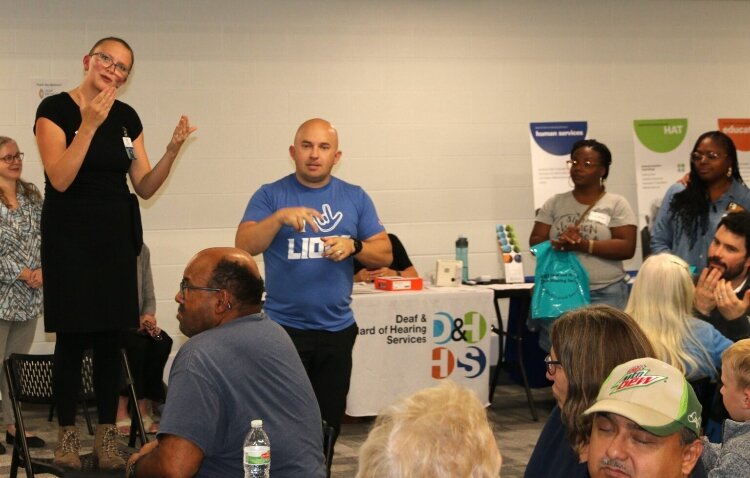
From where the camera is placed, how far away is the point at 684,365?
388 cm

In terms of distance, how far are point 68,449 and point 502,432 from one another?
2865 millimetres

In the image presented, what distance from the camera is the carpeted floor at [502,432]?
5.13 metres

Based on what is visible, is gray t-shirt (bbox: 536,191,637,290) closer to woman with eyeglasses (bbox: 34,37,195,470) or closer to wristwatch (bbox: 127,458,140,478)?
woman with eyeglasses (bbox: 34,37,195,470)

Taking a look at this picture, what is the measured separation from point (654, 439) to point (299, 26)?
219 inches

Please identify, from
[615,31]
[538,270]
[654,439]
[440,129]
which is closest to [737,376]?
[654,439]

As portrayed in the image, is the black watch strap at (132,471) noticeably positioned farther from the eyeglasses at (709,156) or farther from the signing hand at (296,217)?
the eyeglasses at (709,156)

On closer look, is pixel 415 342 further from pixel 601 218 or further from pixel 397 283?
pixel 601 218

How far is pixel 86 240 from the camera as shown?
3.71m

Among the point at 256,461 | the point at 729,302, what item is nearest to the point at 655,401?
the point at 256,461

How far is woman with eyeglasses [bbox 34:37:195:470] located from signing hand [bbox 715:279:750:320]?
2408 mm

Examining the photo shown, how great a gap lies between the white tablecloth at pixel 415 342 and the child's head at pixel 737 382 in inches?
115

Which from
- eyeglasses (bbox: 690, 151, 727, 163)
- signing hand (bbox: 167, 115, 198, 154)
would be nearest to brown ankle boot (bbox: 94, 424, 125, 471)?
signing hand (bbox: 167, 115, 198, 154)

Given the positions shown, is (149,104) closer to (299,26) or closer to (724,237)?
(299,26)

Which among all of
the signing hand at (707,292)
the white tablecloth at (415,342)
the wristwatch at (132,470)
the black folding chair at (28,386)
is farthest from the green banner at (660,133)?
the wristwatch at (132,470)
